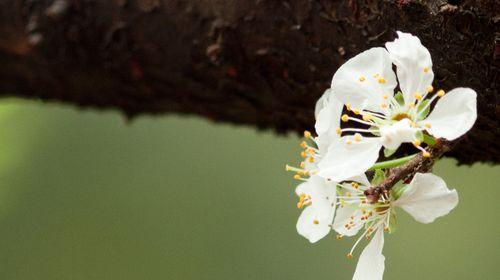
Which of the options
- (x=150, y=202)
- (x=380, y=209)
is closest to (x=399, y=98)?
(x=380, y=209)

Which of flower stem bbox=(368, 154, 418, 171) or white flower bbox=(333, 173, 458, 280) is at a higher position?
flower stem bbox=(368, 154, 418, 171)

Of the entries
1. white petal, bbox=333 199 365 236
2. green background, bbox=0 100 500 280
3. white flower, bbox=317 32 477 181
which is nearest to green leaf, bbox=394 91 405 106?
white flower, bbox=317 32 477 181

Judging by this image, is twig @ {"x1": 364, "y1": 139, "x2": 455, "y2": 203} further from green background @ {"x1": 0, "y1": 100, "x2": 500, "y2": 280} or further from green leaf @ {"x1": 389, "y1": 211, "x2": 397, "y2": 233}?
green background @ {"x1": 0, "y1": 100, "x2": 500, "y2": 280}

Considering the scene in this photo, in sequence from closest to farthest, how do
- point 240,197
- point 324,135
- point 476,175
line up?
point 324,135, point 476,175, point 240,197

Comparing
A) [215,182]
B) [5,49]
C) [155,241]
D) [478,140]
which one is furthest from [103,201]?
[478,140]

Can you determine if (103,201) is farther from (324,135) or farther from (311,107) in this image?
(324,135)

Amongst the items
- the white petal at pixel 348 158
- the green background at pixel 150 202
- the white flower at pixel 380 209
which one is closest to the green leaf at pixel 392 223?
the white flower at pixel 380 209
